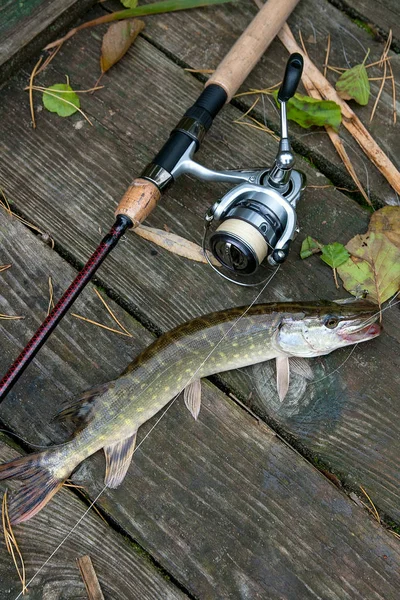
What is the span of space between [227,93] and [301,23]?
74cm

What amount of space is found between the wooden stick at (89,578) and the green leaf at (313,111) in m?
2.04

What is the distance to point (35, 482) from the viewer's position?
7.12 ft

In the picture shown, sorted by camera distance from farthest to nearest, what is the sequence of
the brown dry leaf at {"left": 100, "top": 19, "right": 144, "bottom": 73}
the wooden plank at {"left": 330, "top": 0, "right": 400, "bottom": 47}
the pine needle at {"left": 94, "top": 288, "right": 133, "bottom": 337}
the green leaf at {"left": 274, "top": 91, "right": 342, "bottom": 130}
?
the wooden plank at {"left": 330, "top": 0, "right": 400, "bottom": 47}, the brown dry leaf at {"left": 100, "top": 19, "right": 144, "bottom": 73}, the green leaf at {"left": 274, "top": 91, "right": 342, "bottom": 130}, the pine needle at {"left": 94, "top": 288, "right": 133, "bottom": 337}

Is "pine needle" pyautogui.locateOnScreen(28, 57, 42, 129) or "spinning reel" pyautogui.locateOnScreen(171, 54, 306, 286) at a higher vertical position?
"spinning reel" pyautogui.locateOnScreen(171, 54, 306, 286)

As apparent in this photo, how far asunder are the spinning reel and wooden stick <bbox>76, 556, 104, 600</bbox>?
4.15ft

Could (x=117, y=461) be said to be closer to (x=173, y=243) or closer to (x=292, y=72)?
(x=173, y=243)

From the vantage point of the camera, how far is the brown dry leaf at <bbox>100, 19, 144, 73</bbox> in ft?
9.07

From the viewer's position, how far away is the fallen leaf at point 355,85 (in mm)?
2732

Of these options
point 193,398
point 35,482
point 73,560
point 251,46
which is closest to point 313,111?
point 251,46

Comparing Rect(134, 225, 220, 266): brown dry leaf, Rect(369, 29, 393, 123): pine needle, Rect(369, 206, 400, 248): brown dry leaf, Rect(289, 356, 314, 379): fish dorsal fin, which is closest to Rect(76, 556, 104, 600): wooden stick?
Rect(289, 356, 314, 379): fish dorsal fin

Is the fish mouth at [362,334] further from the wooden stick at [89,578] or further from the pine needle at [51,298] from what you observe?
the wooden stick at [89,578]

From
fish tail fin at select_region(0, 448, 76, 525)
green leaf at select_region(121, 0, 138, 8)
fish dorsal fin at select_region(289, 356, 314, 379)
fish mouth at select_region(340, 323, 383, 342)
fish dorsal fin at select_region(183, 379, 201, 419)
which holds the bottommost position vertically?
fish tail fin at select_region(0, 448, 76, 525)

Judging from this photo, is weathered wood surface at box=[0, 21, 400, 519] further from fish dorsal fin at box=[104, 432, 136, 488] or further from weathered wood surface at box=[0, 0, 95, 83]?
fish dorsal fin at box=[104, 432, 136, 488]

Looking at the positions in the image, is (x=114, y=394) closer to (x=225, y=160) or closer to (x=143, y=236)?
(x=143, y=236)
